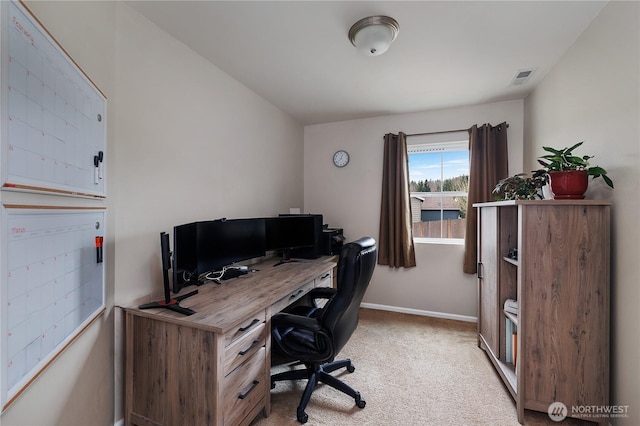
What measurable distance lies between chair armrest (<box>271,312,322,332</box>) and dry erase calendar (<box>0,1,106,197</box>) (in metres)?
1.23

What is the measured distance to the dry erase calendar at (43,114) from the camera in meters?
0.80

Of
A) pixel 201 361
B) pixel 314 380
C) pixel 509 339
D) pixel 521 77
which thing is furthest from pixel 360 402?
pixel 521 77

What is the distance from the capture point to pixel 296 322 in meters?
1.67

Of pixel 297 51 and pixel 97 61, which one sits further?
pixel 297 51

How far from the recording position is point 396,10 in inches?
64.6

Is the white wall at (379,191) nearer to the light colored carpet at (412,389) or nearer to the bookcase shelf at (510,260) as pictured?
the light colored carpet at (412,389)

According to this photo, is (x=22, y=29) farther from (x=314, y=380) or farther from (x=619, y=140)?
(x=619, y=140)

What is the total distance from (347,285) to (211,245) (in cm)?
108

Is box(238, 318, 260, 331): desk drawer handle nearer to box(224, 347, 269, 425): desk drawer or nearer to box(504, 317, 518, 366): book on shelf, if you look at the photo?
box(224, 347, 269, 425): desk drawer

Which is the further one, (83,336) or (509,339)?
(509,339)

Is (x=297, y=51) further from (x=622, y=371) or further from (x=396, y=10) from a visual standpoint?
(x=622, y=371)

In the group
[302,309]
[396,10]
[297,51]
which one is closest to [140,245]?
[302,309]

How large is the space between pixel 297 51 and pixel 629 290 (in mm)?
2583

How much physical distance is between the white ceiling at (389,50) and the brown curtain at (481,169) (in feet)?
1.28
